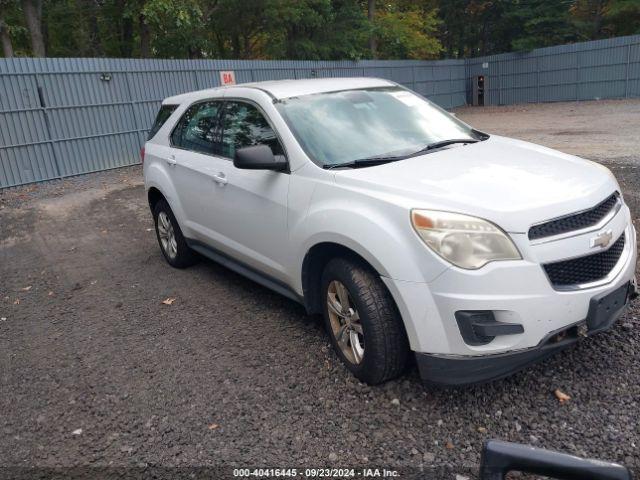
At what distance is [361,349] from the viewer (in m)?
3.17

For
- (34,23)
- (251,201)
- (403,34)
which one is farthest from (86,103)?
(403,34)

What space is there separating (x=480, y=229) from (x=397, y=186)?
541mm

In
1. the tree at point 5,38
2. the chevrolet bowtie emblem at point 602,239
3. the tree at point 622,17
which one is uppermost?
the tree at point 5,38

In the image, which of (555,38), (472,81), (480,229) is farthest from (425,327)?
(555,38)

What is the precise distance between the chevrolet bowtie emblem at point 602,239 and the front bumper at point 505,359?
255mm

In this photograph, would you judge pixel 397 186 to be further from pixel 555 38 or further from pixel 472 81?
pixel 555 38

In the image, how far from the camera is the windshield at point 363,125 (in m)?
3.54

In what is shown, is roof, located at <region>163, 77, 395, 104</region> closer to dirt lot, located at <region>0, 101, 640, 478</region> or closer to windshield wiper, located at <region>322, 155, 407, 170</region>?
windshield wiper, located at <region>322, 155, 407, 170</region>

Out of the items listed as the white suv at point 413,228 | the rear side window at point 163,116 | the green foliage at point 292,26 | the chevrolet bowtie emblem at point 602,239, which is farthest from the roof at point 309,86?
the green foliage at point 292,26

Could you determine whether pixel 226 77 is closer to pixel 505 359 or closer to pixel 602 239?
pixel 602 239

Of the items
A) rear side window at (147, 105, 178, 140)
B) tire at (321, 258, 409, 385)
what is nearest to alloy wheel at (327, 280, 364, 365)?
tire at (321, 258, 409, 385)

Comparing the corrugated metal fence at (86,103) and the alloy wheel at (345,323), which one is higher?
the corrugated metal fence at (86,103)

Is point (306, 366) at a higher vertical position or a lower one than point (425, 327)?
lower

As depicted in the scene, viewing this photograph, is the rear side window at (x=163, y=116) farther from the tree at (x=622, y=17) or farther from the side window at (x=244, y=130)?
the tree at (x=622, y=17)
